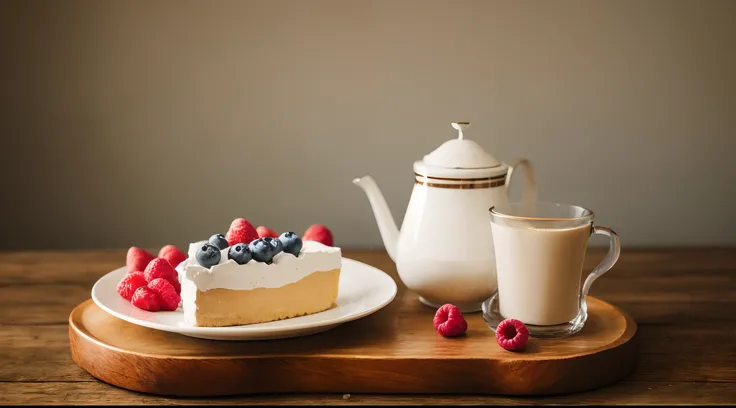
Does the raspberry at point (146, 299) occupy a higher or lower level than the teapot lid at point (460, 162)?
lower

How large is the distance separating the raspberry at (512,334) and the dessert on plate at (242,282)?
0.26 m

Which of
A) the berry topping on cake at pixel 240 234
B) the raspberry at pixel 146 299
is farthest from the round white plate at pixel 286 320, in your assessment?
the berry topping on cake at pixel 240 234

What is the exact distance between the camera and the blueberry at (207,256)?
107 centimetres

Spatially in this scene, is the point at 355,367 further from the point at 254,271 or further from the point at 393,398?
the point at 254,271

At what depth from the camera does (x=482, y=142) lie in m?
2.19

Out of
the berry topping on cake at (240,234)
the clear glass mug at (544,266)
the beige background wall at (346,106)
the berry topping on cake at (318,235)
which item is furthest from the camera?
the beige background wall at (346,106)

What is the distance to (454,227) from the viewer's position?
116cm

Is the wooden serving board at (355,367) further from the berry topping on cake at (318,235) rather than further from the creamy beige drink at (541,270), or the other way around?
the berry topping on cake at (318,235)

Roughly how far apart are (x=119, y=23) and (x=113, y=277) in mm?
1114

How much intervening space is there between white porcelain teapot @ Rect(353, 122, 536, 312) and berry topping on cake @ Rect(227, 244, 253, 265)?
0.24m

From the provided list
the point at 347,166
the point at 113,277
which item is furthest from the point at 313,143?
the point at 113,277

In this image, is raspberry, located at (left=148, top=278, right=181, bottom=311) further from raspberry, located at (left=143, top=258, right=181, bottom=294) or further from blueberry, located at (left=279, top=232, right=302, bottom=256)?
blueberry, located at (left=279, top=232, right=302, bottom=256)

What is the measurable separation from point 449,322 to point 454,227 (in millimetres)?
163

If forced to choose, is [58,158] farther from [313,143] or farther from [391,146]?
[391,146]
